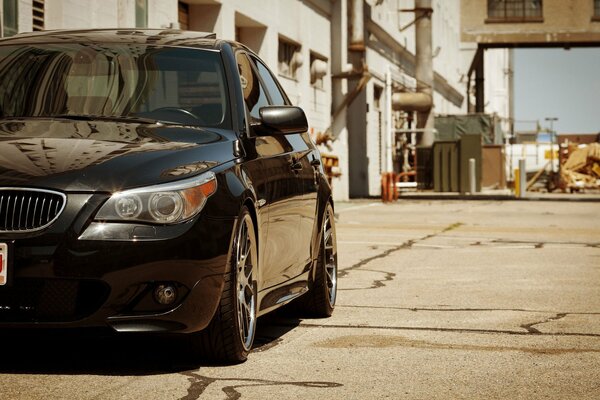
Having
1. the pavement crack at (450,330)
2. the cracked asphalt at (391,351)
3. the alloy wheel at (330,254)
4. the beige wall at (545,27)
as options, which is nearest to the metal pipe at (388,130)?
the beige wall at (545,27)

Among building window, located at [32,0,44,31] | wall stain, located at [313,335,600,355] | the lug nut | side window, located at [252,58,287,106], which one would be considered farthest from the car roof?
building window, located at [32,0,44,31]

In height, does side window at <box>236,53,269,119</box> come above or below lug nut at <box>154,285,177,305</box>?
above

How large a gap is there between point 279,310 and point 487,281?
122 inches

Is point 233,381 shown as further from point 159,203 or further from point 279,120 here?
point 279,120

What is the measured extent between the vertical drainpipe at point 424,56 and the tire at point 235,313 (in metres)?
35.7

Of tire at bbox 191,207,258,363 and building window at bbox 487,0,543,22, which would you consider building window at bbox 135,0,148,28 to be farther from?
building window at bbox 487,0,543,22

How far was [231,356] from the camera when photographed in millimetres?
5988

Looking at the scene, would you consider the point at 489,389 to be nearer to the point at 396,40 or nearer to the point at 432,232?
the point at 432,232

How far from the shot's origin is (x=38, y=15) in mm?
15633

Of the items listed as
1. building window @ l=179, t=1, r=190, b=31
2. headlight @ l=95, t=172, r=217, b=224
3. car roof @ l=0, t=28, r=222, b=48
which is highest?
building window @ l=179, t=1, r=190, b=31

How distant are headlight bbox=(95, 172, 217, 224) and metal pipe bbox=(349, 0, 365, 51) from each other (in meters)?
28.8

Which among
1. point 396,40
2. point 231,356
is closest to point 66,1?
point 231,356

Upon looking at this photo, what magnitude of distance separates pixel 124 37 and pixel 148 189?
185 centimetres

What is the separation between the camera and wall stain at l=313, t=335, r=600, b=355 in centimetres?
676
